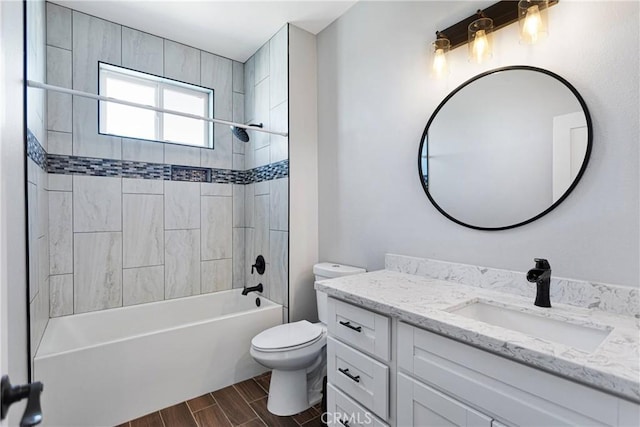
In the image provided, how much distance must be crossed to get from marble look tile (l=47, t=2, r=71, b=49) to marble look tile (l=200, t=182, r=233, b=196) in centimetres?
137

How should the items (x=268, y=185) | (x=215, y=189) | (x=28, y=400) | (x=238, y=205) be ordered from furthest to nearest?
(x=238, y=205), (x=215, y=189), (x=268, y=185), (x=28, y=400)

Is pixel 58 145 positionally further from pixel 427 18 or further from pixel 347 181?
pixel 427 18

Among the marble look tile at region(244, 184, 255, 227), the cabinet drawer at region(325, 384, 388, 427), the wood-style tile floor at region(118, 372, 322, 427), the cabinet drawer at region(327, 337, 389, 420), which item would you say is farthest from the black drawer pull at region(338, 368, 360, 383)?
the marble look tile at region(244, 184, 255, 227)

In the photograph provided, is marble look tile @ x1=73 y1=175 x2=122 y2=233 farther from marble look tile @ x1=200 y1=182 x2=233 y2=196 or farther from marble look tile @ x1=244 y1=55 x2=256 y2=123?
marble look tile @ x1=244 y1=55 x2=256 y2=123

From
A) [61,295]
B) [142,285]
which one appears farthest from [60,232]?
[142,285]

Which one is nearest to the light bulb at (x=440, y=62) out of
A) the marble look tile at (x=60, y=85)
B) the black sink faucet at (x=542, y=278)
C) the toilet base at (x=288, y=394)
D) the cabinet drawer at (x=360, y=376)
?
the black sink faucet at (x=542, y=278)

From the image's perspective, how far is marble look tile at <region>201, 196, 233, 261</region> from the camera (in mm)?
2779

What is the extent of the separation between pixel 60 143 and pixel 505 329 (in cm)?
286

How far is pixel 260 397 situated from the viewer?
1985 millimetres

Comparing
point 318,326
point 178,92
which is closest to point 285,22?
point 178,92

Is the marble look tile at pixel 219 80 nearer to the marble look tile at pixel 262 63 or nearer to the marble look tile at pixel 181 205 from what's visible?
the marble look tile at pixel 262 63

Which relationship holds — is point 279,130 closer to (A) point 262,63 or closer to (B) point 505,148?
(A) point 262,63

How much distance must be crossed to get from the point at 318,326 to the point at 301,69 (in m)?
1.99

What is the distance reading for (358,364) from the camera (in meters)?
1.32
